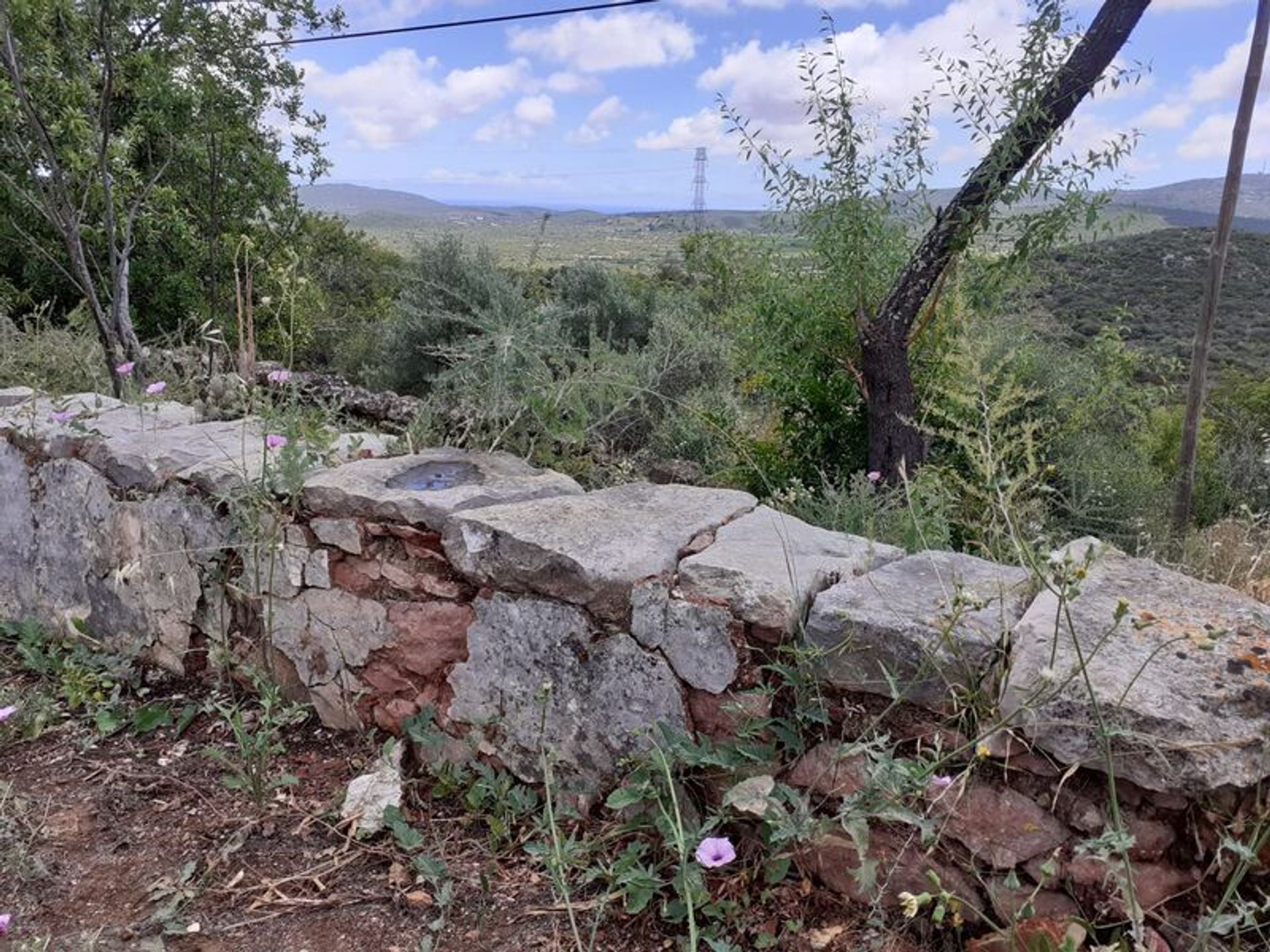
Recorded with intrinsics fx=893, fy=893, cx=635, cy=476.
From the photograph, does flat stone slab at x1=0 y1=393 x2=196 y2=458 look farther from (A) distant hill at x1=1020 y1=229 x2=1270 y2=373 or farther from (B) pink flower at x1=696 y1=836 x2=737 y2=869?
(A) distant hill at x1=1020 y1=229 x2=1270 y2=373

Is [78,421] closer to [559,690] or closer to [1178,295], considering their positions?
[559,690]

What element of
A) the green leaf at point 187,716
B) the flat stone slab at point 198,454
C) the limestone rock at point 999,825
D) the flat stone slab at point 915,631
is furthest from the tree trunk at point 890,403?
the green leaf at point 187,716

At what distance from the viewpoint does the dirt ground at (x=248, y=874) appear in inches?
63.7

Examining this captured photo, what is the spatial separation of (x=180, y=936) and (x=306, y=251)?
31.6 feet

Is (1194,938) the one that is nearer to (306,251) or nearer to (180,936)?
(180,936)

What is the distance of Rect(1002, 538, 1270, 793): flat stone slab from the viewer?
50.4 inches

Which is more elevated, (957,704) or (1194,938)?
(957,704)

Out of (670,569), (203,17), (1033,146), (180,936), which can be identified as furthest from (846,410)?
(203,17)

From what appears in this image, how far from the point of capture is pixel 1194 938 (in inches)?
Result: 50.5

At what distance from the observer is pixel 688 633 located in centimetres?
169

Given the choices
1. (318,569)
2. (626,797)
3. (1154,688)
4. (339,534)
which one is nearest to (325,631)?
(318,569)

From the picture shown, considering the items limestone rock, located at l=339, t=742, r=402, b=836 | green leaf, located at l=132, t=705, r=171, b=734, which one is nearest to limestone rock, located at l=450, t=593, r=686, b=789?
limestone rock, located at l=339, t=742, r=402, b=836

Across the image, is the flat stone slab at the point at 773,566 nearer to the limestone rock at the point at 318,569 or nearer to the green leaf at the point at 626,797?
the green leaf at the point at 626,797

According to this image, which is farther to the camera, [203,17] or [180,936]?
[203,17]
